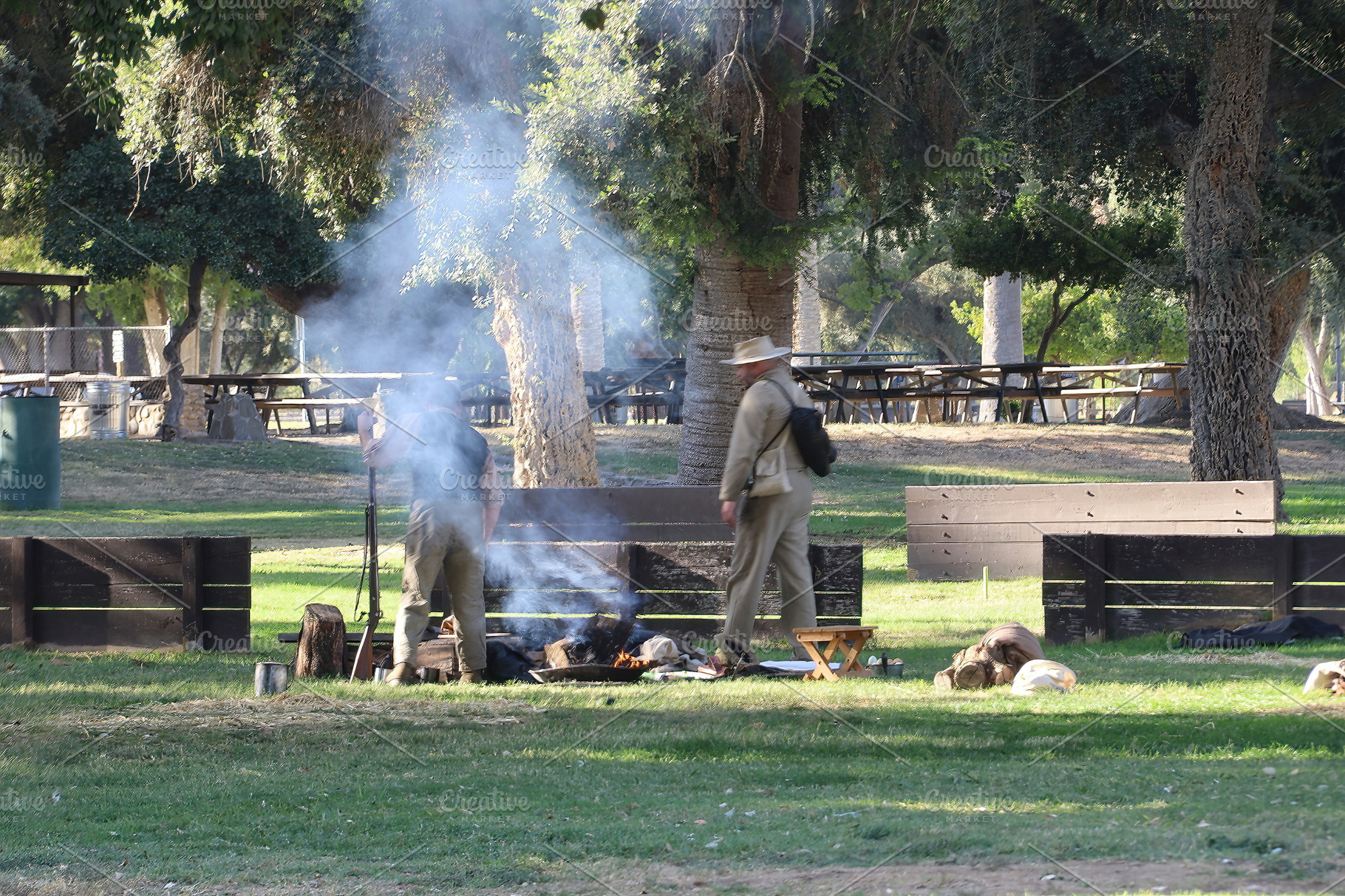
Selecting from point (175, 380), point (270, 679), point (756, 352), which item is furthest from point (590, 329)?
point (270, 679)

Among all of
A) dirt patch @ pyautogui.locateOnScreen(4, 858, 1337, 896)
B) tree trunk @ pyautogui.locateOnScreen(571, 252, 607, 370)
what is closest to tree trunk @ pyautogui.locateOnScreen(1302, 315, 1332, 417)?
tree trunk @ pyautogui.locateOnScreen(571, 252, 607, 370)

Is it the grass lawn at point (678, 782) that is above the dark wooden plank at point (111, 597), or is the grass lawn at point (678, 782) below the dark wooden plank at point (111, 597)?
below

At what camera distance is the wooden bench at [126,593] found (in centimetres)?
885

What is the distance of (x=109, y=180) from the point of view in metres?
24.2

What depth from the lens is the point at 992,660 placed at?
730 centimetres

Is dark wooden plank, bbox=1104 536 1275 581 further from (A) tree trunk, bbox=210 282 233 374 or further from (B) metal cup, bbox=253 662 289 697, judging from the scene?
(A) tree trunk, bbox=210 282 233 374

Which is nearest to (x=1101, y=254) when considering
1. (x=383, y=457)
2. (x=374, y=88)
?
(x=374, y=88)

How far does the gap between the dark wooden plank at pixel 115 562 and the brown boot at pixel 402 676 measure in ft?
6.77

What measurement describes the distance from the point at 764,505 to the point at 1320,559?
360cm

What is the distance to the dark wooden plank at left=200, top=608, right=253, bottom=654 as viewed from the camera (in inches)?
348

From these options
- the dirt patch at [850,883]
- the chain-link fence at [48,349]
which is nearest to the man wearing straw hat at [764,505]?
the dirt patch at [850,883]

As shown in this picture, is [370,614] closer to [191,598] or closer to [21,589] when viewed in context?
[191,598]

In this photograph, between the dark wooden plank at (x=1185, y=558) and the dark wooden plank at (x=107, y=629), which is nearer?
the dark wooden plank at (x=1185, y=558)

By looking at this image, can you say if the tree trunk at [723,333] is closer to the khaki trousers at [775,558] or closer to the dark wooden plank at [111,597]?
the khaki trousers at [775,558]
